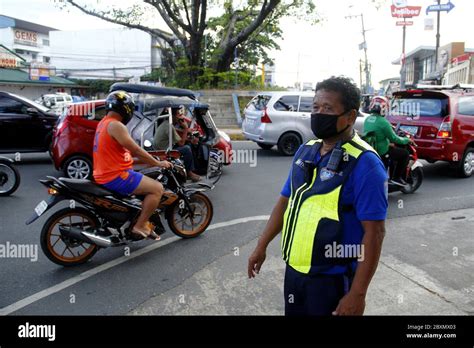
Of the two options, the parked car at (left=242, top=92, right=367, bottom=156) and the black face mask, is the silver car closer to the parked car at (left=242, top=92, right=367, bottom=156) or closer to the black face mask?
the parked car at (left=242, top=92, right=367, bottom=156)

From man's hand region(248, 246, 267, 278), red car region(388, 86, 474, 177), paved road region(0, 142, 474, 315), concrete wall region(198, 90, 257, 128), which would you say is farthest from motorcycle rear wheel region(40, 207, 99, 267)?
concrete wall region(198, 90, 257, 128)

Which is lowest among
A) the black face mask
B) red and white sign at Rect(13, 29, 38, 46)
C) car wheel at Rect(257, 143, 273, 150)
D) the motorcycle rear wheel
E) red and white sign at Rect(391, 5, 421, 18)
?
the motorcycle rear wheel

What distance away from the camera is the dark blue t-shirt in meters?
1.88

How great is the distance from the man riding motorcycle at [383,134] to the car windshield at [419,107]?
7.09 feet

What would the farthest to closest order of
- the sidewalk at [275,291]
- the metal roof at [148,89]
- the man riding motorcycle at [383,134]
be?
1. the metal roof at [148,89]
2. the man riding motorcycle at [383,134]
3. the sidewalk at [275,291]

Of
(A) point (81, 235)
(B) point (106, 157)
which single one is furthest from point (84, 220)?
(B) point (106, 157)

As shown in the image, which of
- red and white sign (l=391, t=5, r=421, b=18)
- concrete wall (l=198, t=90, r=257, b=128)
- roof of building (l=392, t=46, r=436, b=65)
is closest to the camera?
concrete wall (l=198, t=90, r=257, b=128)

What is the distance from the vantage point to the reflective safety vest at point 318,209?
195 cm

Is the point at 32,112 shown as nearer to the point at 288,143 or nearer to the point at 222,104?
the point at 288,143

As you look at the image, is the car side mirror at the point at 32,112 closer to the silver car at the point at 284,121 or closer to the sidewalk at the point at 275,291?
the silver car at the point at 284,121

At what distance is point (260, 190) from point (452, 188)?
12.2ft

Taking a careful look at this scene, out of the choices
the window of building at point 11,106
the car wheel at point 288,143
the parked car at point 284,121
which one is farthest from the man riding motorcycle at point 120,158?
the car wheel at point 288,143

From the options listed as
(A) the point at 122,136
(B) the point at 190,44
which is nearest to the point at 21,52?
(B) the point at 190,44

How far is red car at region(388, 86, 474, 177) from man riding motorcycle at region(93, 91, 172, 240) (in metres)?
6.18
